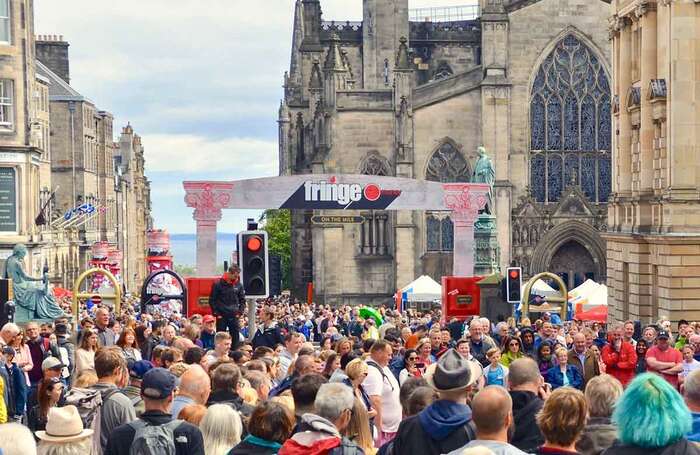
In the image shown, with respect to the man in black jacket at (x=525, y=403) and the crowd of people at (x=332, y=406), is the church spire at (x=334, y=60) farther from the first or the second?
the man in black jacket at (x=525, y=403)

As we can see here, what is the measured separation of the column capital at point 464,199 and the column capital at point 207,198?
4.33 metres

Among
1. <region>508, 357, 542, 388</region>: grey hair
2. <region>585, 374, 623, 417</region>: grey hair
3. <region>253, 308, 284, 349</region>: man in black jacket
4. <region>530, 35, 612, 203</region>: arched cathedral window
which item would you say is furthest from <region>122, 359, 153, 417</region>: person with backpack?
<region>530, 35, 612, 203</region>: arched cathedral window

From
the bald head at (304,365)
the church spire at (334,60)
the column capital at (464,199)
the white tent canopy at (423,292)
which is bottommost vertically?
the white tent canopy at (423,292)

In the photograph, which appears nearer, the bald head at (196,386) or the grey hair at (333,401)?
the grey hair at (333,401)

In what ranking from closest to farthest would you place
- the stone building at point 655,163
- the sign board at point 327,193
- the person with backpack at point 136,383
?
the person with backpack at point 136,383 < the sign board at point 327,193 < the stone building at point 655,163

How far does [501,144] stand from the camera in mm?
55906

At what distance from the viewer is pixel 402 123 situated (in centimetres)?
5559

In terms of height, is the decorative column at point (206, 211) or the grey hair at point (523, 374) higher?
the decorative column at point (206, 211)

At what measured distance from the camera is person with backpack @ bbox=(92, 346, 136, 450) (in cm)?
987

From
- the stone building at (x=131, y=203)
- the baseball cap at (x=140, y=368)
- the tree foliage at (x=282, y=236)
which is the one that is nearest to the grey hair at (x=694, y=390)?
the baseball cap at (x=140, y=368)

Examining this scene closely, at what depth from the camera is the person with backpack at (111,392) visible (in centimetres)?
987

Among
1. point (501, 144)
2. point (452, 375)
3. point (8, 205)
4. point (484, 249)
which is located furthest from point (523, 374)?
point (501, 144)

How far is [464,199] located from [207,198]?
5153mm

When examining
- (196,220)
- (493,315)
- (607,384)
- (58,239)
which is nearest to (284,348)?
(607,384)
